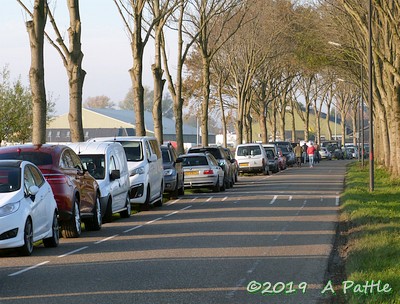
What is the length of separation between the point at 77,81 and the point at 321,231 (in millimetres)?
12735

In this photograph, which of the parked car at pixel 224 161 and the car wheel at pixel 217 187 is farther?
the parked car at pixel 224 161

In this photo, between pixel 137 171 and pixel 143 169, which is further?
pixel 143 169

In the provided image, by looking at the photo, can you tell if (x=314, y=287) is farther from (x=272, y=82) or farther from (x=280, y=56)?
(x=272, y=82)

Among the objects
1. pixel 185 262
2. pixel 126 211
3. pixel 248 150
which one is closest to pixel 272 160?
pixel 248 150

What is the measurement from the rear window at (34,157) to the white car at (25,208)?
5.46 ft

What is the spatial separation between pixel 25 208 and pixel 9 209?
40 cm

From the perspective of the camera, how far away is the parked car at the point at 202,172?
37562 millimetres

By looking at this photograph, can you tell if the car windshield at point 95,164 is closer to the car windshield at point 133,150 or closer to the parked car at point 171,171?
the car windshield at point 133,150

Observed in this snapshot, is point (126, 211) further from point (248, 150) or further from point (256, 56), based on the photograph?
point (256, 56)

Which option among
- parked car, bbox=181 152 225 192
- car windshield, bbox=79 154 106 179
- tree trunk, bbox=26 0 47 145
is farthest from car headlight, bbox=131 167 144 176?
parked car, bbox=181 152 225 192

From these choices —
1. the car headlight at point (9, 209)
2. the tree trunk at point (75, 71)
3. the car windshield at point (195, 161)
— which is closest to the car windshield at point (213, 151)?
the car windshield at point (195, 161)

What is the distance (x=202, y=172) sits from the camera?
124ft

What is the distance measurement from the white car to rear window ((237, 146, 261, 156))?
1462 inches

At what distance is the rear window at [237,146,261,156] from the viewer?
54781mm
